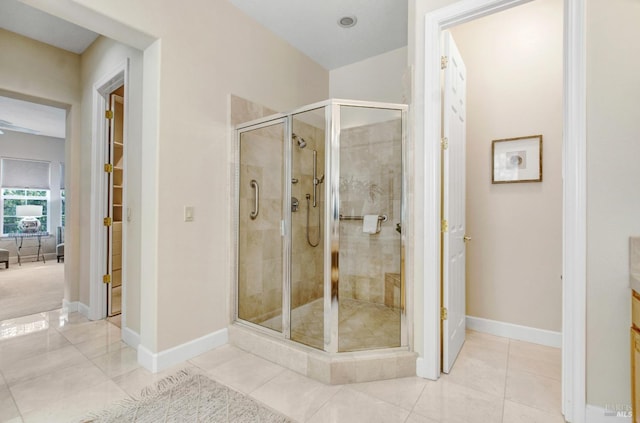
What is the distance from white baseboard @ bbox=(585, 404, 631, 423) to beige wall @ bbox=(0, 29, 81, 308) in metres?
4.53

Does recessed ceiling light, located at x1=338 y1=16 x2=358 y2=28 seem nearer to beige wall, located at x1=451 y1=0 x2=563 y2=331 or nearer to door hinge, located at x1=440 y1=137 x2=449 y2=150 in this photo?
beige wall, located at x1=451 y1=0 x2=563 y2=331

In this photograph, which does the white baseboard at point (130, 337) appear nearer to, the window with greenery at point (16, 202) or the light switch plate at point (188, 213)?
the light switch plate at point (188, 213)

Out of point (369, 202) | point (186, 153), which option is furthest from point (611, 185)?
point (186, 153)

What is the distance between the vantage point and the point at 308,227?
2.47 metres

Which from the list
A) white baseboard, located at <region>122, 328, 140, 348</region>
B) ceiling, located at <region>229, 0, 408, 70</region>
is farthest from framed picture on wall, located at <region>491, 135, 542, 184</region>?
white baseboard, located at <region>122, 328, 140, 348</region>

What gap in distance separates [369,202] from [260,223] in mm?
1033

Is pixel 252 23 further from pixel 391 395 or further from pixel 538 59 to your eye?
pixel 391 395

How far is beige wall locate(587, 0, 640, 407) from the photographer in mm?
1428

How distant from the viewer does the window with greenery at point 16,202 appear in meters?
6.28

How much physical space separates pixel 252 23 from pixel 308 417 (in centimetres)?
328

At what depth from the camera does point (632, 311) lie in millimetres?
1384

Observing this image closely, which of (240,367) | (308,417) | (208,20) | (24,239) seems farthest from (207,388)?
(24,239)

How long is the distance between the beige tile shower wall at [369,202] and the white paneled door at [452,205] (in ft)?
1.07

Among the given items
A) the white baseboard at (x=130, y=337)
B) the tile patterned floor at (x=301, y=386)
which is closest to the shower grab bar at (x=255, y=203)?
the tile patterned floor at (x=301, y=386)
